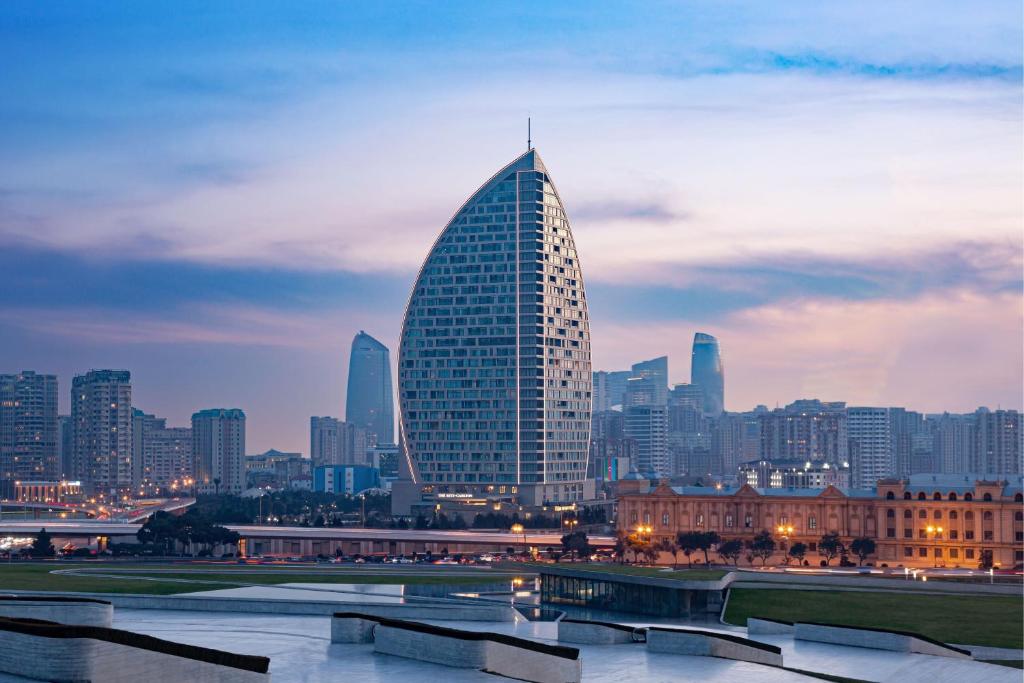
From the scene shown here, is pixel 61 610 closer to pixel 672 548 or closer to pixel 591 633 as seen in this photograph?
pixel 591 633

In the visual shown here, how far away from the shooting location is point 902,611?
71.6 metres

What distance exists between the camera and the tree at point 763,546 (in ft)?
418

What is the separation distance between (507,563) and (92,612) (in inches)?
2392

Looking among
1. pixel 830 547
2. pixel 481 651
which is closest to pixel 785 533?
pixel 830 547

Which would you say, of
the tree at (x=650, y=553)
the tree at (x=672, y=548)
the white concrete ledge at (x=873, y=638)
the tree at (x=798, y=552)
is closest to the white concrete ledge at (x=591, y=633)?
the white concrete ledge at (x=873, y=638)

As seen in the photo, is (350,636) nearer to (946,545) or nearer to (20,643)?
(20,643)

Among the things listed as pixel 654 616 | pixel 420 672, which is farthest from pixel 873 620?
pixel 420 672

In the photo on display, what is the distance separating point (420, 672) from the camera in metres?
36.8

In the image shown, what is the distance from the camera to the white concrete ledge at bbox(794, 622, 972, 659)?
5097 cm

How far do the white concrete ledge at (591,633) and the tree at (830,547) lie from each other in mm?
81048

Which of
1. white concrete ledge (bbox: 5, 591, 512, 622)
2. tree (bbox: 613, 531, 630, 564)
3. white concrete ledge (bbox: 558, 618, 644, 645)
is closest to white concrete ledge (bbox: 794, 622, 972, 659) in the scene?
white concrete ledge (bbox: 558, 618, 644, 645)

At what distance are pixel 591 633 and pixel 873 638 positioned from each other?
11.2 meters

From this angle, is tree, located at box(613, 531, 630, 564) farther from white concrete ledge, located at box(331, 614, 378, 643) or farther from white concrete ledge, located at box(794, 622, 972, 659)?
white concrete ledge, located at box(331, 614, 378, 643)

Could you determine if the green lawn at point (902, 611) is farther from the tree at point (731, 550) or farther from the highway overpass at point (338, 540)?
the highway overpass at point (338, 540)
